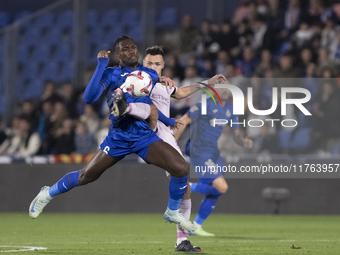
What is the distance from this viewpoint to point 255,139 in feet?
41.2

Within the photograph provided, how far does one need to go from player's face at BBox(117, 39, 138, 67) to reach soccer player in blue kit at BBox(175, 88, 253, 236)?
2.82 metres

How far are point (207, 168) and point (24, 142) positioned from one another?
591cm

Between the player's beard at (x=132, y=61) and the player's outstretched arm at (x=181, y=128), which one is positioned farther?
the player's outstretched arm at (x=181, y=128)

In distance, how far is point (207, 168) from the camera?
8.96m

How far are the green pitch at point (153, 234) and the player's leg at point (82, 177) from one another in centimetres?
53

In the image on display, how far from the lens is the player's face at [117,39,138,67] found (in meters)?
6.16

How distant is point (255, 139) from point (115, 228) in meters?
3.91

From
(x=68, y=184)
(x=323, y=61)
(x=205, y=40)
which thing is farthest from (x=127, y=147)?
(x=205, y=40)

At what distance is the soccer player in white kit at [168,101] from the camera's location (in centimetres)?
656

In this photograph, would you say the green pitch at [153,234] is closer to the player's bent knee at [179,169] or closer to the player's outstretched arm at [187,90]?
the player's bent knee at [179,169]

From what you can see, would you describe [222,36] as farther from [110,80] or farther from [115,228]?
[110,80]

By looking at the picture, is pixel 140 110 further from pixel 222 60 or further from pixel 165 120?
pixel 222 60

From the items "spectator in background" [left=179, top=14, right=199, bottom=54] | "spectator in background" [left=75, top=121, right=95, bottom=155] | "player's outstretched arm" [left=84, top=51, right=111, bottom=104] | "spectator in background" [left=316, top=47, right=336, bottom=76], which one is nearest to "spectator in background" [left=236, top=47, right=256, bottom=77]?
"spectator in background" [left=316, top=47, right=336, bottom=76]

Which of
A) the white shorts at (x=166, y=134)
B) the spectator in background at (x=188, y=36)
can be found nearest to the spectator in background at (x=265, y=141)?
the spectator in background at (x=188, y=36)
